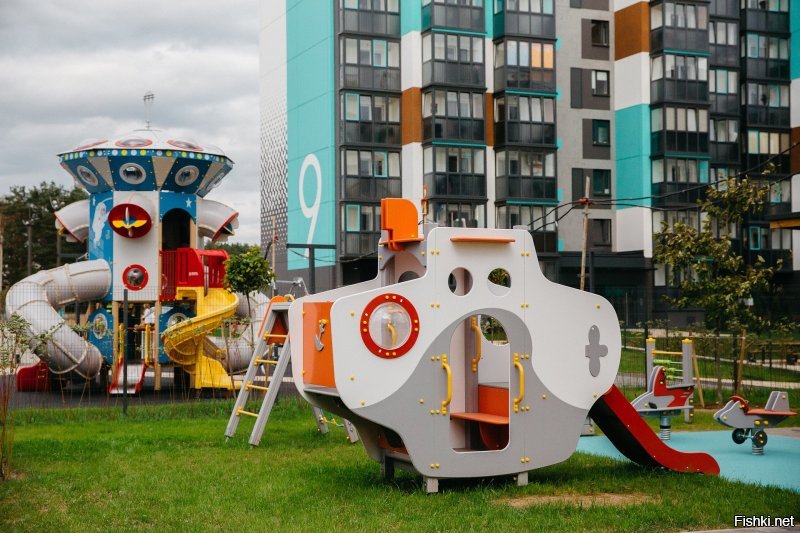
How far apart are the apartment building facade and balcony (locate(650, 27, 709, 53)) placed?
0.08 meters

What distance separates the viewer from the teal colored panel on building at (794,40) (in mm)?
51594

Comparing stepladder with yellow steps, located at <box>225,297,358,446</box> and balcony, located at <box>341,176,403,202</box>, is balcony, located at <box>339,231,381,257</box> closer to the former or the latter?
balcony, located at <box>341,176,403,202</box>

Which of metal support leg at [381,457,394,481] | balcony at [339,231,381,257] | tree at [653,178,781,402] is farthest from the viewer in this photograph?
balcony at [339,231,381,257]

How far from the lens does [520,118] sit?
45969mm

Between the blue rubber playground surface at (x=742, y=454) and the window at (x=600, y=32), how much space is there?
36.6m

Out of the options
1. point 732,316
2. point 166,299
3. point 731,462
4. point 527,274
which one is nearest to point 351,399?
point 527,274

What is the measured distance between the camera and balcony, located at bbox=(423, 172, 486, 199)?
1736 inches

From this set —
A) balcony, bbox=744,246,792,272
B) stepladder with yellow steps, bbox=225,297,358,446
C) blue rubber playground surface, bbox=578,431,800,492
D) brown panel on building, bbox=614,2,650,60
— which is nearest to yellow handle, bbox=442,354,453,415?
blue rubber playground surface, bbox=578,431,800,492

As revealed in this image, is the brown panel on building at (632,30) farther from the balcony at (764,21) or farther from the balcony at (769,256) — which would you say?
the balcony at (769,256)

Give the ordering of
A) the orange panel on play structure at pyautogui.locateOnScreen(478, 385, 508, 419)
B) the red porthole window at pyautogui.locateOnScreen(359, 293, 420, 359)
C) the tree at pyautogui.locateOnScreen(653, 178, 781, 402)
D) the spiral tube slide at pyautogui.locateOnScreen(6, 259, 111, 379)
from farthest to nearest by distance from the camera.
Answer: the spiral tube slide at pyautogui.locateOnScreen(6, 259, 111, 379) → the tree at pyautogui.locateOnScreen(653, 178, 781, 402) → the orange panel on play structure at pyautogui.locateOnScreen(478, 385, 508, 419) → the red porthole window at pyautogui.locateOnScreen(359, 293, 420, 359)

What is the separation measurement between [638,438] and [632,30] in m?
40.1

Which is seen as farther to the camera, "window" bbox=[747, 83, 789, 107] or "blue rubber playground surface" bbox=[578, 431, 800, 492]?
"window" bbox=[747, 83, 789, 107]

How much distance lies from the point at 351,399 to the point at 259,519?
1.42 meters

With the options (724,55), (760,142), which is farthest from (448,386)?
(760,142)
